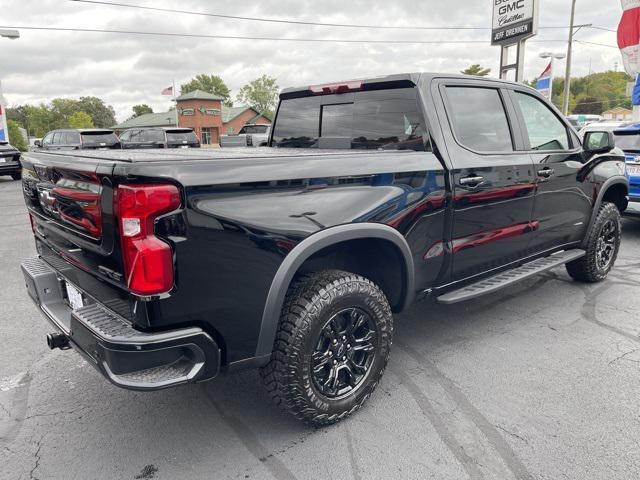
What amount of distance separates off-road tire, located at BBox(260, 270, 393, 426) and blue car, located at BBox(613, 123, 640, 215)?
5590 millimetres

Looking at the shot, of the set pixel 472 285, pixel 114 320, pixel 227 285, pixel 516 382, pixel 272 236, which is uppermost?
pixel 272 236

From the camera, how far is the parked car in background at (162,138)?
19766 millimetres

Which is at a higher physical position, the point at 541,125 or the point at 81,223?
the point at 541,125

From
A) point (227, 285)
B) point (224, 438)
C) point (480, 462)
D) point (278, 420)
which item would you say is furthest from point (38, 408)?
point (480, 462)

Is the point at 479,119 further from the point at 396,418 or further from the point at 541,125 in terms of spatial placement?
the point at 396,418

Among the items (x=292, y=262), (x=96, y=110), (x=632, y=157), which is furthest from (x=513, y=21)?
(x=96, y=110)

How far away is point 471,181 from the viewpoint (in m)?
3.23

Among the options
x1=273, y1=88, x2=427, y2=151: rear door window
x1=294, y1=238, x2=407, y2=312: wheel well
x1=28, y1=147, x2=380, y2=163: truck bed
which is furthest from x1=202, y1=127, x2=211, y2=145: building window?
x1=294, y1=238, x2=407, y2=312: wheel well

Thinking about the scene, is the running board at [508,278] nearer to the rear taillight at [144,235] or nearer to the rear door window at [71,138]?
the rear taillight at [144,235]

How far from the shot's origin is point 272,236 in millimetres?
2303

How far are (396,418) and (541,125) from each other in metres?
2.77

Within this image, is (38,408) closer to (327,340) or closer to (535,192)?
(327,340)

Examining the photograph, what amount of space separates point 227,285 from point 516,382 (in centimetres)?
206

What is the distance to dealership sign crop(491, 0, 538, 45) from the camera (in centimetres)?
1377
